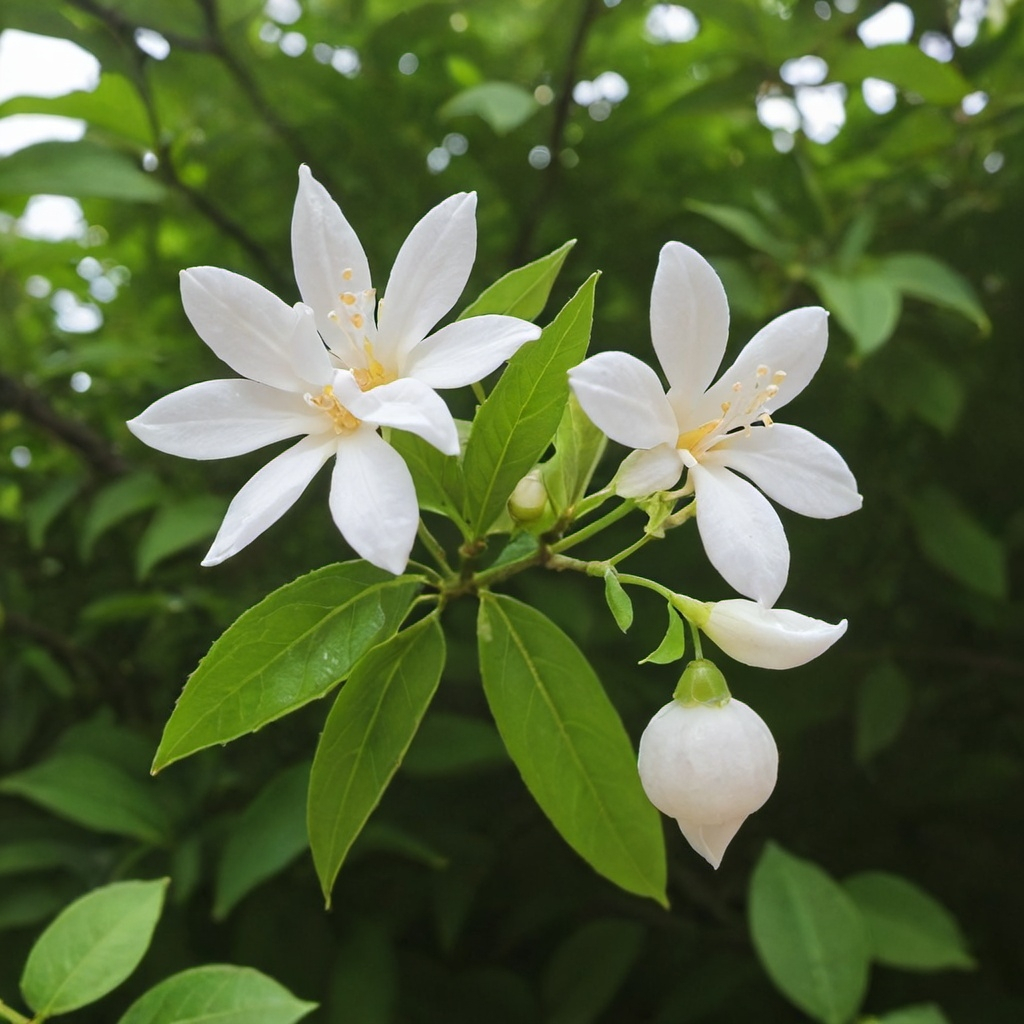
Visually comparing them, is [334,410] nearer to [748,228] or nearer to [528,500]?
[528,500]

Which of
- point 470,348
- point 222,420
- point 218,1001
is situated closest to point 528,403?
point 470,348

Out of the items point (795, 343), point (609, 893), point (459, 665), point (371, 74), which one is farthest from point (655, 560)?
point (371, 74)

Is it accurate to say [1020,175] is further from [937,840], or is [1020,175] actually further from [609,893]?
[609,893]

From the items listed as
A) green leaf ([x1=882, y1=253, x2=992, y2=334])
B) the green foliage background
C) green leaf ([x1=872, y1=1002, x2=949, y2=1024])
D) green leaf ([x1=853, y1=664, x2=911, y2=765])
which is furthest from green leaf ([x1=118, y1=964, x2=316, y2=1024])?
green leaf ([x1=882, y1=253, x2=992, y2=334])

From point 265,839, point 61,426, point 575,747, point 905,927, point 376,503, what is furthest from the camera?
point 61,426

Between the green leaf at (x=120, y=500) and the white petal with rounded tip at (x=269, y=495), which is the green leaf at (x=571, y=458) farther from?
the green leaf at (x=120, y=500)

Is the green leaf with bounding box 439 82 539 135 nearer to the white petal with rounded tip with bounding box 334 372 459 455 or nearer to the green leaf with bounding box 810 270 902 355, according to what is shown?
the green leaf with bounding box 810 270 902 355

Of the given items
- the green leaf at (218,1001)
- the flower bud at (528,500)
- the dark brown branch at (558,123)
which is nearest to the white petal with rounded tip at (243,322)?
the flower bud at (528,500)
